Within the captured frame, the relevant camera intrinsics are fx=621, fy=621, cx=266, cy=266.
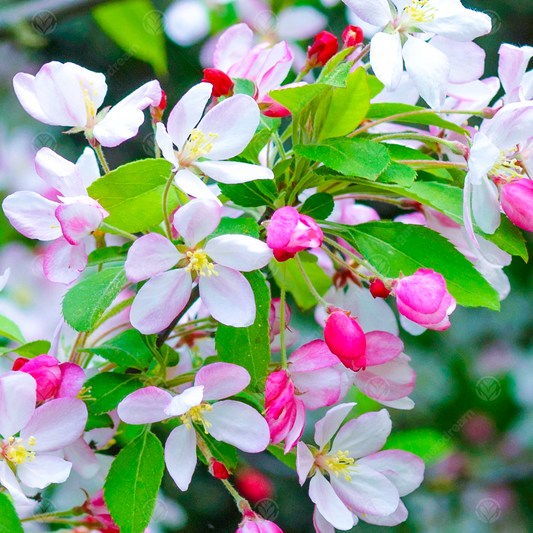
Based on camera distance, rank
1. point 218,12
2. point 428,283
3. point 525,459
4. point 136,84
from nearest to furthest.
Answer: point 428,283
point 218,12
point 525,459
point 136,84

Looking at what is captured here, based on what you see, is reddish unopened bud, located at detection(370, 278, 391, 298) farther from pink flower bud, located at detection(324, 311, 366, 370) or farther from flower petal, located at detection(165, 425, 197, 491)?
flower petal, located at detection(165, 425, 197, 491)

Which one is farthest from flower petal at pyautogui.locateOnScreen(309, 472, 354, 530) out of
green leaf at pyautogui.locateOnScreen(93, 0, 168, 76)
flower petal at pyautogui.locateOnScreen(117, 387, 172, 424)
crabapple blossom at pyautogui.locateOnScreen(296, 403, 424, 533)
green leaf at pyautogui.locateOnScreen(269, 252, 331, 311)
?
green leaf at pyautogui.locateOnScreen(93, 0, 168, 76)

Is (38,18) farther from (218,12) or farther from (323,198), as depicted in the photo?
(323,198)

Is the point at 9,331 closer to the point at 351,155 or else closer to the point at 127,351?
the point at 127,351

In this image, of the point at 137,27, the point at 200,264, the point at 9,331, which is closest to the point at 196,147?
the point at 200,264

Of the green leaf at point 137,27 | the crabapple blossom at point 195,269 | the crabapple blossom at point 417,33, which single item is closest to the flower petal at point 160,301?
the crabapple blossom at point 195,269

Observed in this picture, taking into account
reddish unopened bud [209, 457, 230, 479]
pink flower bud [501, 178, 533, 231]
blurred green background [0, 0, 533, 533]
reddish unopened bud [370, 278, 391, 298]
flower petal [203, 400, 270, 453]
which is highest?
pink flower bud [501, 178, 533, 231]

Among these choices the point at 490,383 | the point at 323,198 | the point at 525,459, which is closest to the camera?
the point at 323,198

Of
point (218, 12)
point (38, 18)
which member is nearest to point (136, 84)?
point (218, 12)
